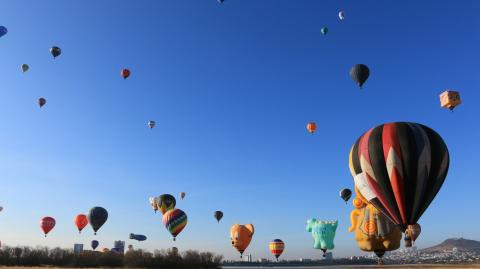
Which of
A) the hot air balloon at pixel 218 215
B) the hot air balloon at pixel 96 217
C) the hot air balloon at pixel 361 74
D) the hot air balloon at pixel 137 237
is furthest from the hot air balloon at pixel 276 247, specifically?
the hot air balloon at pixel 137 237

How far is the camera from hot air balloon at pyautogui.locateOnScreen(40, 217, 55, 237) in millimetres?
66625

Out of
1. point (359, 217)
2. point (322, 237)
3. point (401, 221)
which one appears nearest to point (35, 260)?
point (322, 237)

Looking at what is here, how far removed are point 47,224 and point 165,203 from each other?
18.3 m

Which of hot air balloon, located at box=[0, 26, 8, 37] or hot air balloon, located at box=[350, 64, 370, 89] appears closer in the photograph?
hot air balloon, located at box=[350, 64, 370, 89]

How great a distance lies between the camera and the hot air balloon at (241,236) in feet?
174

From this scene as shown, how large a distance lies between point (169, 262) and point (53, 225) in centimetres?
2413

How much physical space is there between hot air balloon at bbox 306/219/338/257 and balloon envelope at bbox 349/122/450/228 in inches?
813

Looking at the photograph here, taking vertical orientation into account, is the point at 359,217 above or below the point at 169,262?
above

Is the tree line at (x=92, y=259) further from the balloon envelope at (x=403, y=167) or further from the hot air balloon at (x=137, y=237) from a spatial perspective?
the balloon envelope at (x=403, y=167)

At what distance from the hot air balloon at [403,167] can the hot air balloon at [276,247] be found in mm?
37687

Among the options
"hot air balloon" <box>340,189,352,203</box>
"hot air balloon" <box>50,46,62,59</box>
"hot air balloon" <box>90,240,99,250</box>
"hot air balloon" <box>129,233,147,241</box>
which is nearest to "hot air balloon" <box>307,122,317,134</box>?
"hot air balloon" <box>340,189,352,203</box>

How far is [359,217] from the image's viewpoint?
32250mm

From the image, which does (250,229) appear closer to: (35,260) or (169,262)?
(169,262)

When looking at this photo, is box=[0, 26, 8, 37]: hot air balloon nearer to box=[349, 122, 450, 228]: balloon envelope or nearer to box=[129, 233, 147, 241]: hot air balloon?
box=[349, 122, 450, 228]: balloon envelope
